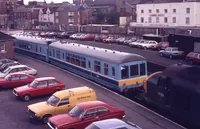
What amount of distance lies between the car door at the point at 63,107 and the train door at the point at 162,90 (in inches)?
188

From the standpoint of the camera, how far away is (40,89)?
70.0 ft

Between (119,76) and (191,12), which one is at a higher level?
(191,12)

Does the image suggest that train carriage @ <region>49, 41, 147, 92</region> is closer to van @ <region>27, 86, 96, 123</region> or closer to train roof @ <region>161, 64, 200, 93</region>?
van @ <region>27, 86, 96, 123</region>

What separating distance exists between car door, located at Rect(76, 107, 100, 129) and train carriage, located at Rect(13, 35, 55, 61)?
77.4 feet

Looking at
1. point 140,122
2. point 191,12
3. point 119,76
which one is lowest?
point 140,122

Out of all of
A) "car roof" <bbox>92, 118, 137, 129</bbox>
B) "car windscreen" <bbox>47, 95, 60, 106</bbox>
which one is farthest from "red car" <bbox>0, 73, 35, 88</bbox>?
"car roof" <bbox>92, 118, 137, 129</bbox>

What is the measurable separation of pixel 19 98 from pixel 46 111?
567 cm

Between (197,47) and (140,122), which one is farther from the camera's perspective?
(197,47)

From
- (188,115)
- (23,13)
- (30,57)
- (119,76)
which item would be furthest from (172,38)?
(23,13)

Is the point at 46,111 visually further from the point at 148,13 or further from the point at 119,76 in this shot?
the point at 148,13

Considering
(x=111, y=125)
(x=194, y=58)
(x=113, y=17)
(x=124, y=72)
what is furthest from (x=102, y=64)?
(x=113, y=17)

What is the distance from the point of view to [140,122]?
52.8 feet

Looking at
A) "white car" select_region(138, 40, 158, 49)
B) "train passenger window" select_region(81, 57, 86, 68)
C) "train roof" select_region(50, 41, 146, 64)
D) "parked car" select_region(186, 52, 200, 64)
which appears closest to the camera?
"train roof" select_region(50, 41, 146, 64)

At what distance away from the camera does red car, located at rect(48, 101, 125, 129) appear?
1453cm
